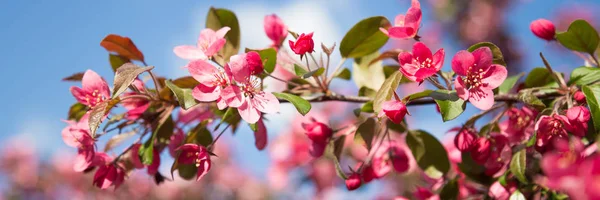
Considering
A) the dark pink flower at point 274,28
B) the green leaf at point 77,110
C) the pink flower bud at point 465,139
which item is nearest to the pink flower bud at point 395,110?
the pink flower bud at point 465,139

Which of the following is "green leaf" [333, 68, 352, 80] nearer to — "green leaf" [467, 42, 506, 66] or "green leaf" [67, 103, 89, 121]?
"green leaf" [467, 42, 506, 66]

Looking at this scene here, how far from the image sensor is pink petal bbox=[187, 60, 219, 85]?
3.57ft

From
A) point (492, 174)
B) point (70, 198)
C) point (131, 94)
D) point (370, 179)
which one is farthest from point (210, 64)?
point (70, 198)

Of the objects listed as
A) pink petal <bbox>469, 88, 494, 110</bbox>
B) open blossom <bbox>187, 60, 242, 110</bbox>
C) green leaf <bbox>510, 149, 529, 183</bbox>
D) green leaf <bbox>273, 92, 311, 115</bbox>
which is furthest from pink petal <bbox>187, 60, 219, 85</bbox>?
green leaf <bbox>510, 149, 529, 183</bbox>

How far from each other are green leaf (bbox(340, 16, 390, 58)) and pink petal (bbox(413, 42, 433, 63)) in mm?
229

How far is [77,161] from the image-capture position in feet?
4.13

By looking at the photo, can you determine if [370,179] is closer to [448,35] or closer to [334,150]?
[334,150]

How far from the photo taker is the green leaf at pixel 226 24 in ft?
4.32

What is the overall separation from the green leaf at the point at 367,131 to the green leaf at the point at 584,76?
1.35 ft

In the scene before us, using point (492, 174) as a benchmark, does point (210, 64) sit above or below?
above

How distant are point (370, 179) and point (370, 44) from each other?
326 mm

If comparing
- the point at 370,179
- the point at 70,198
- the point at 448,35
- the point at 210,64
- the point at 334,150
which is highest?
the point at 210,64

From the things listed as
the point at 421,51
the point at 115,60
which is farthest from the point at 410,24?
the point at 115,60

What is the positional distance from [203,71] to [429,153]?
A: 62cm
